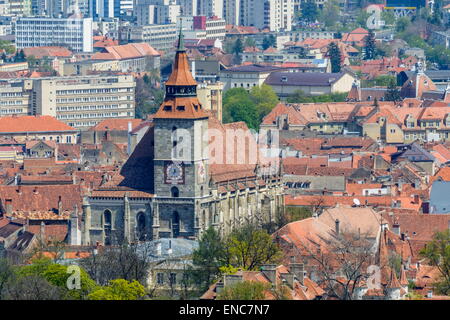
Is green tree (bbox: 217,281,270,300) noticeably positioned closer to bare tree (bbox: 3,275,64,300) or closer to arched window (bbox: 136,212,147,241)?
bare tree (bbox: 3,275,64,300)

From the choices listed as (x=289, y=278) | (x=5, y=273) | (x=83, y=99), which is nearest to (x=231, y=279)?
(x=289, y=278)

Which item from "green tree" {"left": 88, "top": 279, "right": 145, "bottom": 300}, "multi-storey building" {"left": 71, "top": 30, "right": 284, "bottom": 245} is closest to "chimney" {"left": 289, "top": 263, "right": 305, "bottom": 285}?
"green tree" {"left": 88, "top": 279, "right": 145, "bottom": 300}

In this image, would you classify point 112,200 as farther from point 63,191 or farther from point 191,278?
point 191,278

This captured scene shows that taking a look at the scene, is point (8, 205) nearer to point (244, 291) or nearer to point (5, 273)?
point (5, 273)

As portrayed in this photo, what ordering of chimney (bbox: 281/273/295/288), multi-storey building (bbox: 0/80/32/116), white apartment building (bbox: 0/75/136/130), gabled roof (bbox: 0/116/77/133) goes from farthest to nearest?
multi-storey building (bbox: 0/80/32/116)
white apartment building (bbox: 0/75/136/130)
gabled roof (bbox: 0/116/77/133)
chimney (bbox: 281/273/295/288)

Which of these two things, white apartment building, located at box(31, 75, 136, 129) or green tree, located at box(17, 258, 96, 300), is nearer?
green tree, located at box(17, 258, 96, 300)

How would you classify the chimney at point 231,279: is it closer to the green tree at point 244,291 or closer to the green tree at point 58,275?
the green tree at point 244,291

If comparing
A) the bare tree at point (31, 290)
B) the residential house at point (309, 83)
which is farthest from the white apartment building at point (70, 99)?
the bare tree at point (31, 290)
